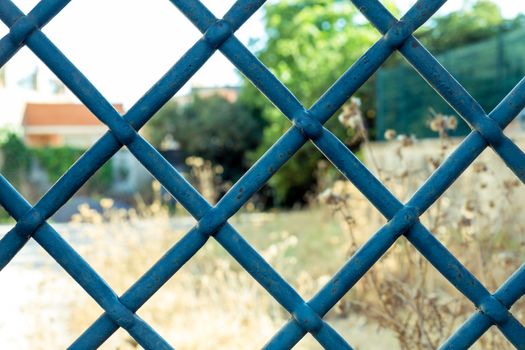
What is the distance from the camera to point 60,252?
3.62 ft

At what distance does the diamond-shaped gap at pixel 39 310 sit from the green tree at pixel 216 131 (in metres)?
10.5

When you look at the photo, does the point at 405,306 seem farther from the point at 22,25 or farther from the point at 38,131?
the point at 38,131

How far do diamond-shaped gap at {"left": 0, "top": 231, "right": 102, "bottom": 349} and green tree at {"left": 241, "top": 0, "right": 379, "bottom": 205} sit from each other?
22.5 feet

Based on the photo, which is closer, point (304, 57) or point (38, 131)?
point (304, 57)

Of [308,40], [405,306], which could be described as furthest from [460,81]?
[308,40]

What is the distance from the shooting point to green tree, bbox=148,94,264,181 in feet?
56.3

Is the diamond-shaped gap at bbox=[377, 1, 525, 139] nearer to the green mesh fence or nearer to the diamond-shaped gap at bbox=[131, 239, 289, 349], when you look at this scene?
the green mesh fence

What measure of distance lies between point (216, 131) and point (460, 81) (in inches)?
385

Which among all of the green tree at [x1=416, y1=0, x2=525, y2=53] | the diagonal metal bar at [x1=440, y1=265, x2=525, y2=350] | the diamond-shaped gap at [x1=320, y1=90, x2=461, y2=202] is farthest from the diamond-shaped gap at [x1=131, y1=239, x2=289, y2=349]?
the green tree at [x1=416, y1=0, x2=525, y2=53]

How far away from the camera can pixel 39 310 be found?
12.2ft

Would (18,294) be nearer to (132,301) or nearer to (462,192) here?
(462,192)

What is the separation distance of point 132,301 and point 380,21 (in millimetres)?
544

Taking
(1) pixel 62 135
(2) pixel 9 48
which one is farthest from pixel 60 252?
(1) pixel 62 135

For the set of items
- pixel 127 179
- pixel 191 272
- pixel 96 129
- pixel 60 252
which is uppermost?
pixel 96 129
